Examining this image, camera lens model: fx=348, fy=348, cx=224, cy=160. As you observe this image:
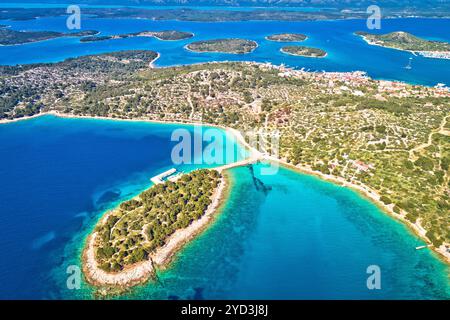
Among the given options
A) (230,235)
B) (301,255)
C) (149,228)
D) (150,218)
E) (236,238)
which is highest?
(150,218)

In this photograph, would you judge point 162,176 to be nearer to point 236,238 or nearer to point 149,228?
point 149,228

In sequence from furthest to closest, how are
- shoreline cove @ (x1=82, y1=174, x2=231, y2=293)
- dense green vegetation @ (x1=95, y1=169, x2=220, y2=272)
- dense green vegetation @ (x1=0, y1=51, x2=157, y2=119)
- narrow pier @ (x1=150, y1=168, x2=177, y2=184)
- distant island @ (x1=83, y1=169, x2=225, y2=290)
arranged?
dense green vegetation @ (x1=0, y1=51, x2=157, y2=119)
narrow pier @ (x1=150, y1=168, x2=177, y2=184)
dense green vegetation @ (x1=95, y1=169, x2=220, y2=272)
distant island @ (x1=83, y1=169, x2=225, y2=290)
shoreline cove @ (x1=82, y1=174, x2=231, y2=293)

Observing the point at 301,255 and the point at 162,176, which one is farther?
the point at 162,176

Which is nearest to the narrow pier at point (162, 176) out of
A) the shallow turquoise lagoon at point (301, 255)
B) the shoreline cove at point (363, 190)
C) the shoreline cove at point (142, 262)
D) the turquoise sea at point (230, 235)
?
the turquoise sea at point (230, 235)

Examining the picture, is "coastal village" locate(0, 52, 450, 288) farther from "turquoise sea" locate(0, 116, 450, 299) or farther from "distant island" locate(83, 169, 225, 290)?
"distant island" locate(83, 169, 225, 290)

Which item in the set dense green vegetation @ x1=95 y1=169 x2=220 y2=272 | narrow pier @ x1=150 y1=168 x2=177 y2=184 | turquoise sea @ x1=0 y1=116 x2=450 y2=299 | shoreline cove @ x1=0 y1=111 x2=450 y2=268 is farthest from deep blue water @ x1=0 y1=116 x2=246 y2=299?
shoreline cove @ x1=0 y1=111 x2=450 y2=268

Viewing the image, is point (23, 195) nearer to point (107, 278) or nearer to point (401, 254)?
point (107, 278)

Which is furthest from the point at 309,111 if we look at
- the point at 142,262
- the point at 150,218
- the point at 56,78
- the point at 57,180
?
the point at 56,78

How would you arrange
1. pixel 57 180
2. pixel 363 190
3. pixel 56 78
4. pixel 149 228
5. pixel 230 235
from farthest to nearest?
pixel 56 78 < pixel 57 180 < pixel 363 190 < pixel 230 235 < pixel 149 228
